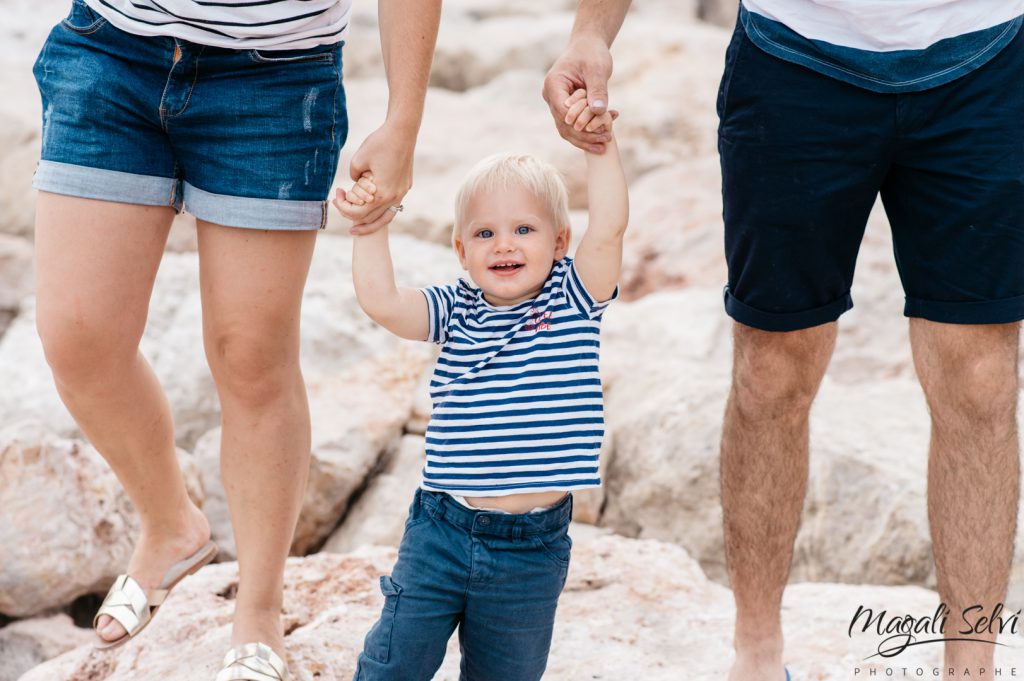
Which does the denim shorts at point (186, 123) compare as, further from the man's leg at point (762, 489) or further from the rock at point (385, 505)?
the rock at point (385, 505)

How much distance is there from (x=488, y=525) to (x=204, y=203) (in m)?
0.87

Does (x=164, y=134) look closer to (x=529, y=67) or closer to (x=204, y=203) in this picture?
(x=204, y=203)

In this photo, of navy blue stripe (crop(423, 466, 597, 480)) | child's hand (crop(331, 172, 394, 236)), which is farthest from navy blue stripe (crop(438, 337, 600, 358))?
child's hand (crop(331, 172, 394, 236))

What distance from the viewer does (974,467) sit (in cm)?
250

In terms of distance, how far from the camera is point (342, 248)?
20.2ft

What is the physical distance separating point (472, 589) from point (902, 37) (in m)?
1.35

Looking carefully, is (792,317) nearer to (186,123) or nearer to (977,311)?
(977,311)

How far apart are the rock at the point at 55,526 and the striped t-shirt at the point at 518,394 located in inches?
78.6

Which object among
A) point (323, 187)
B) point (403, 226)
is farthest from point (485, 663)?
point (403, 226)

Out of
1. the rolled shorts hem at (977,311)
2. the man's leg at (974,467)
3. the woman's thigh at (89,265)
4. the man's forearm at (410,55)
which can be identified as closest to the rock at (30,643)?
the woman's thigh at (89,265)

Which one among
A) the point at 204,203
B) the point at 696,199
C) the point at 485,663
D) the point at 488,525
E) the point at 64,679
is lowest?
the point at 64,679

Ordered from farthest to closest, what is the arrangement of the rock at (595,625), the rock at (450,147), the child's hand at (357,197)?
the rock at (450,147) < the rock at (595,625) < the child's hand at (357,197)

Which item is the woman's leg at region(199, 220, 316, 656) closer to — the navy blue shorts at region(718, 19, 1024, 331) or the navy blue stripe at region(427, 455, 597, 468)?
the navy blue stripe at region(427, 455, 597, 468)

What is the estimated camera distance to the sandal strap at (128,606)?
281 cm
